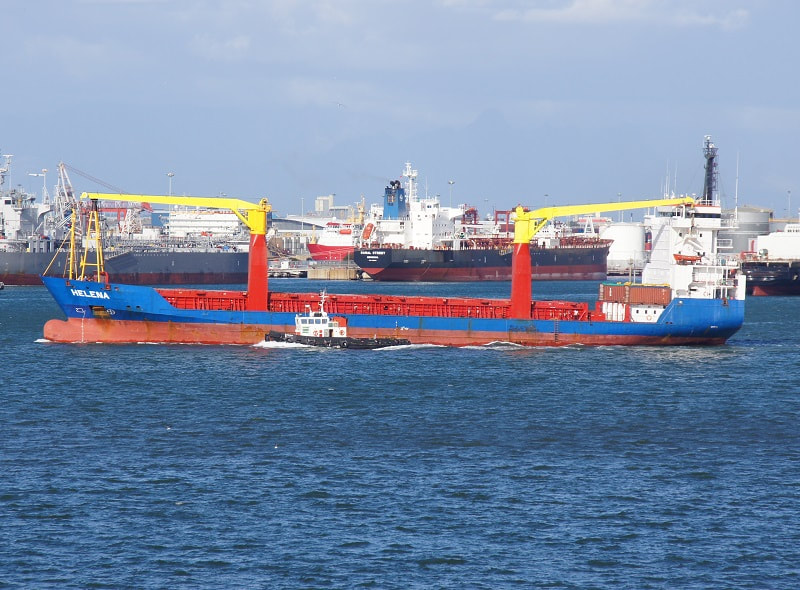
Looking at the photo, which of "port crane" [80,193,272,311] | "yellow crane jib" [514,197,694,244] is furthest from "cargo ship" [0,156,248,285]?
"yellow crane jib" [514,197,694,244]

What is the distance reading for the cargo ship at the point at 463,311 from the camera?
52656 millimetres

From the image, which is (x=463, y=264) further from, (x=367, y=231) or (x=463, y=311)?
(x=463, y=311)

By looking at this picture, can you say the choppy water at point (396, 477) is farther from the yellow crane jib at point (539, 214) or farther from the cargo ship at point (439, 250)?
the cargo ship at point (439, 250)

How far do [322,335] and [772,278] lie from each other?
226 ft

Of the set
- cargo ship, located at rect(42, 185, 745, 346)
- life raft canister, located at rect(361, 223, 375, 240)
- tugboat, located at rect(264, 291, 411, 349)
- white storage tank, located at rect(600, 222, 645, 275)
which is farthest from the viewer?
white storage tank, located at rect(600, 222, 645, 275)

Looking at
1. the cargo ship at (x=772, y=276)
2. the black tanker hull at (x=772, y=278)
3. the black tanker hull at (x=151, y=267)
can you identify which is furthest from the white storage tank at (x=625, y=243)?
the black tanker hull at (x=151, y=267)

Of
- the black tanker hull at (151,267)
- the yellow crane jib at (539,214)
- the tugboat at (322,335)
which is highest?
the yellow crane jib at (539,214)

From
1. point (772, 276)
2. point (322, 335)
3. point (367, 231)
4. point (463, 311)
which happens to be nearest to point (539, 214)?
point (463, 311)

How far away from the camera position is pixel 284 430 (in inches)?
1268

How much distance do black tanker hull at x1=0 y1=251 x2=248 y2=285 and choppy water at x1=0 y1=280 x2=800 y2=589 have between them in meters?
70.1

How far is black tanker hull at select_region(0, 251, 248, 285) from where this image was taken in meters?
112

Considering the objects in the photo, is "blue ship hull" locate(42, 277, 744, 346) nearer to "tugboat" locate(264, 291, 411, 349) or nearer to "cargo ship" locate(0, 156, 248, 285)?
"tugboat" locate(264, 291, 411, 349)

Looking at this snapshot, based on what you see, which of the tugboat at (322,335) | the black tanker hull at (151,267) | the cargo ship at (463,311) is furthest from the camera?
the black tanker hull at (151,267)

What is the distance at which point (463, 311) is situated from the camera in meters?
55.8
